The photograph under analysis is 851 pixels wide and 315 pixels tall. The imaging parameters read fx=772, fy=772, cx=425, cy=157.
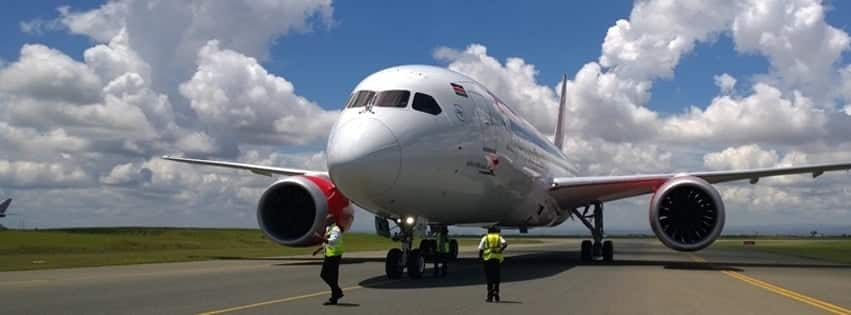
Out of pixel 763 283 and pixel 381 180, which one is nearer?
pixel 381 180

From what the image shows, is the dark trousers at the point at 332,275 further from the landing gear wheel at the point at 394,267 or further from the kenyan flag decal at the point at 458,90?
the kenyan flag decal at the point at 458,90

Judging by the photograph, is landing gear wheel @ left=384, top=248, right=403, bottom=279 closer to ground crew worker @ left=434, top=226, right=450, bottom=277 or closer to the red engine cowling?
ground crew worker @ left=434, top=226, right=450, bottom=277

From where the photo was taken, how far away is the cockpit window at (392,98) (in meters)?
15.3

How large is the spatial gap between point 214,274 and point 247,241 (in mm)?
37661

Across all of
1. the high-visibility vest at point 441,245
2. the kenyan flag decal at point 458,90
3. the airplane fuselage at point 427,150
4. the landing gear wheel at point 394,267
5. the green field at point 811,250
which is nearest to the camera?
the airplane fuselage at point 427,150

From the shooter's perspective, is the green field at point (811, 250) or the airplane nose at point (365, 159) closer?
the airplane nose at point (365, 159)

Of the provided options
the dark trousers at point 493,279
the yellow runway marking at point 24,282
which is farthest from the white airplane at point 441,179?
the yellow runway marking at point 24,282

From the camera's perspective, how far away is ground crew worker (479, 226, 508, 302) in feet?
39.4

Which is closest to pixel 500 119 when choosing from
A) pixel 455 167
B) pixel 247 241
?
pixel 455 167

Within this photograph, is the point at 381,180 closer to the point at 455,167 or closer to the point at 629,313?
the point at 455,167

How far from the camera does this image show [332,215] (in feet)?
65.5

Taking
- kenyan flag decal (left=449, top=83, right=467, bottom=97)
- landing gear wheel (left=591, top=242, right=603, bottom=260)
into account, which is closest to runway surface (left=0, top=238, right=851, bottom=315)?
kenyan flag decal (left=449, top=83, right=467, bottom=97)

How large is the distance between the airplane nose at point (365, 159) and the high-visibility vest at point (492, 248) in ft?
7.52

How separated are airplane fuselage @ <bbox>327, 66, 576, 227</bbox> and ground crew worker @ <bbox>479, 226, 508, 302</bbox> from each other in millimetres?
2271
